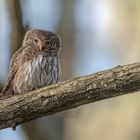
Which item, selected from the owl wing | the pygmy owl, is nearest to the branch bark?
the pygmy owl

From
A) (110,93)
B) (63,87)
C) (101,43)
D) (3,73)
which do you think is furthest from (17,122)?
(101,43)

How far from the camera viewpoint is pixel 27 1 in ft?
26.4

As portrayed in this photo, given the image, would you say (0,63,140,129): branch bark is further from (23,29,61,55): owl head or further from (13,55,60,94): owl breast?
(23,29,61,55): owl head

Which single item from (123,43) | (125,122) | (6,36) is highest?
(6,36)

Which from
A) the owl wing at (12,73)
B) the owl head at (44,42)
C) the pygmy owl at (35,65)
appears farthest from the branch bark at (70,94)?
the owl head at (44,42)

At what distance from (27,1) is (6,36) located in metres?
0.72

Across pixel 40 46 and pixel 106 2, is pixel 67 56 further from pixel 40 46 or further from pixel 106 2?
pixel 106 2

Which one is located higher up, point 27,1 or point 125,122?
point 27,1

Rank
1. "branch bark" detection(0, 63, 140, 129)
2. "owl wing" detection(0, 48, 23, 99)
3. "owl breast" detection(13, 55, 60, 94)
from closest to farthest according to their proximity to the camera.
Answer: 1. "branch bark" detection(0, 63, 140, 129)
2. "owl breast" detection(13, 55, 60, 94)
3. "owl wing" detection(0, 48, 23, 99)

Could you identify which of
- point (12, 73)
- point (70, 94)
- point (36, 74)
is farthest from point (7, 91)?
point (70, 94)

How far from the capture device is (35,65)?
20.1 ft

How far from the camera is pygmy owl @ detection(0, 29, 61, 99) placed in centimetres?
611

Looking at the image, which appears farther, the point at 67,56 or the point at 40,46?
the point at 67,56

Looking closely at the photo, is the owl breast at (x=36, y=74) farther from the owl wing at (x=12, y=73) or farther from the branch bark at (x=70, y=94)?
the branch bark at (x=70, y=94)
